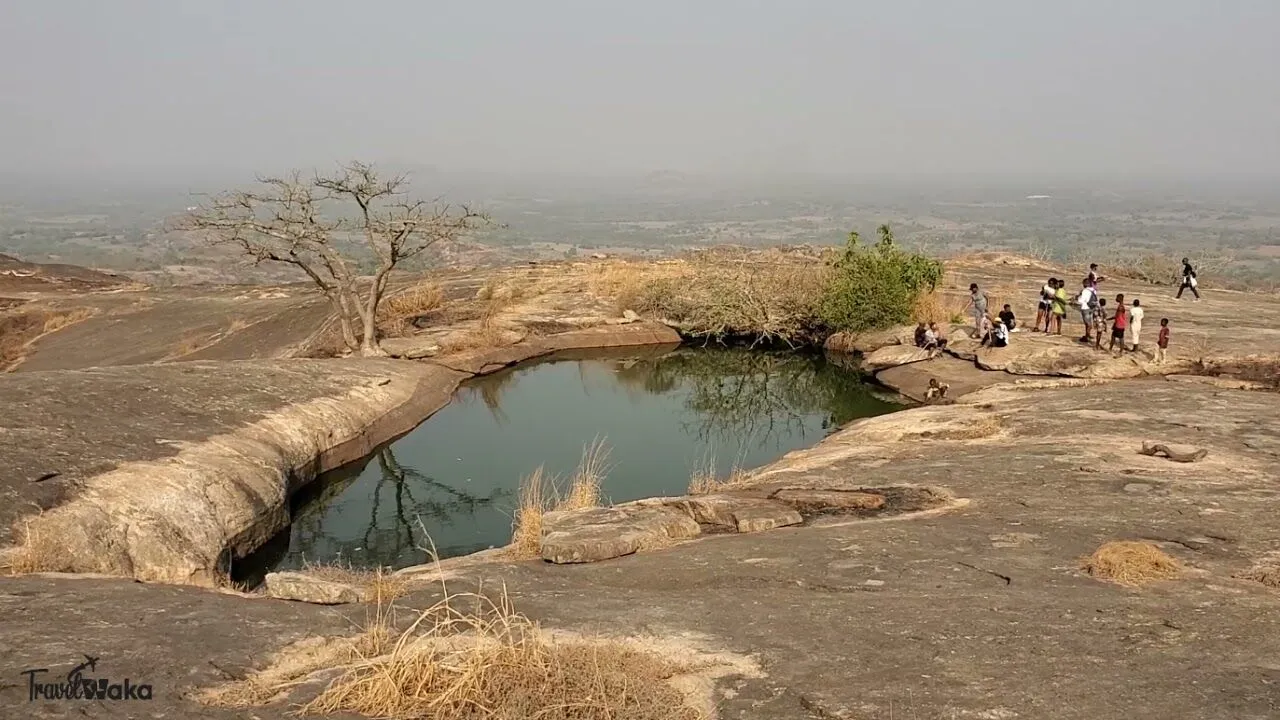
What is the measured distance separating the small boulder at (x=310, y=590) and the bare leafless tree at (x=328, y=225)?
14.3 m

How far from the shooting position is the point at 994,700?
5699mm

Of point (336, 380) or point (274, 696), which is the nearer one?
point (274, 696)

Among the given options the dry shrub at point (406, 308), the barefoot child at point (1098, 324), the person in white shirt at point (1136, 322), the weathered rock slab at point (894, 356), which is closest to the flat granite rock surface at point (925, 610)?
the person in white shirt at point (1136, 322)

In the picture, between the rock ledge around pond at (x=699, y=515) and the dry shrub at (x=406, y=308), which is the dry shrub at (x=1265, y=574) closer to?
the rock ledge around pond at (x=699, y=515)

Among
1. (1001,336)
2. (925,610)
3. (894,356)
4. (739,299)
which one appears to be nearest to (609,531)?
(925,610)

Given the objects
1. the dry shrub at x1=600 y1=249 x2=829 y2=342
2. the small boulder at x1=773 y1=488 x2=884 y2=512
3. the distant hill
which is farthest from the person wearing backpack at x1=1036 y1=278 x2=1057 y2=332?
the distant hill

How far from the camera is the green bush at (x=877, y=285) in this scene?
26.5m

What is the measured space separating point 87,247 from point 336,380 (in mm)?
111129

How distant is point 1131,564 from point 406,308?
25739 mm

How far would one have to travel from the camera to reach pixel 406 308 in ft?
99.3

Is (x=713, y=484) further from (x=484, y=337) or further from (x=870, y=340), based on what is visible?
(x=484, y=337)

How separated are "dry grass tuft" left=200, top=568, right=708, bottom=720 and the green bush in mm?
21964

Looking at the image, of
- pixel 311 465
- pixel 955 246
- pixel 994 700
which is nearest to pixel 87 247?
pixel 955 246

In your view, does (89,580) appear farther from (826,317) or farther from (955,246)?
(955,246)
